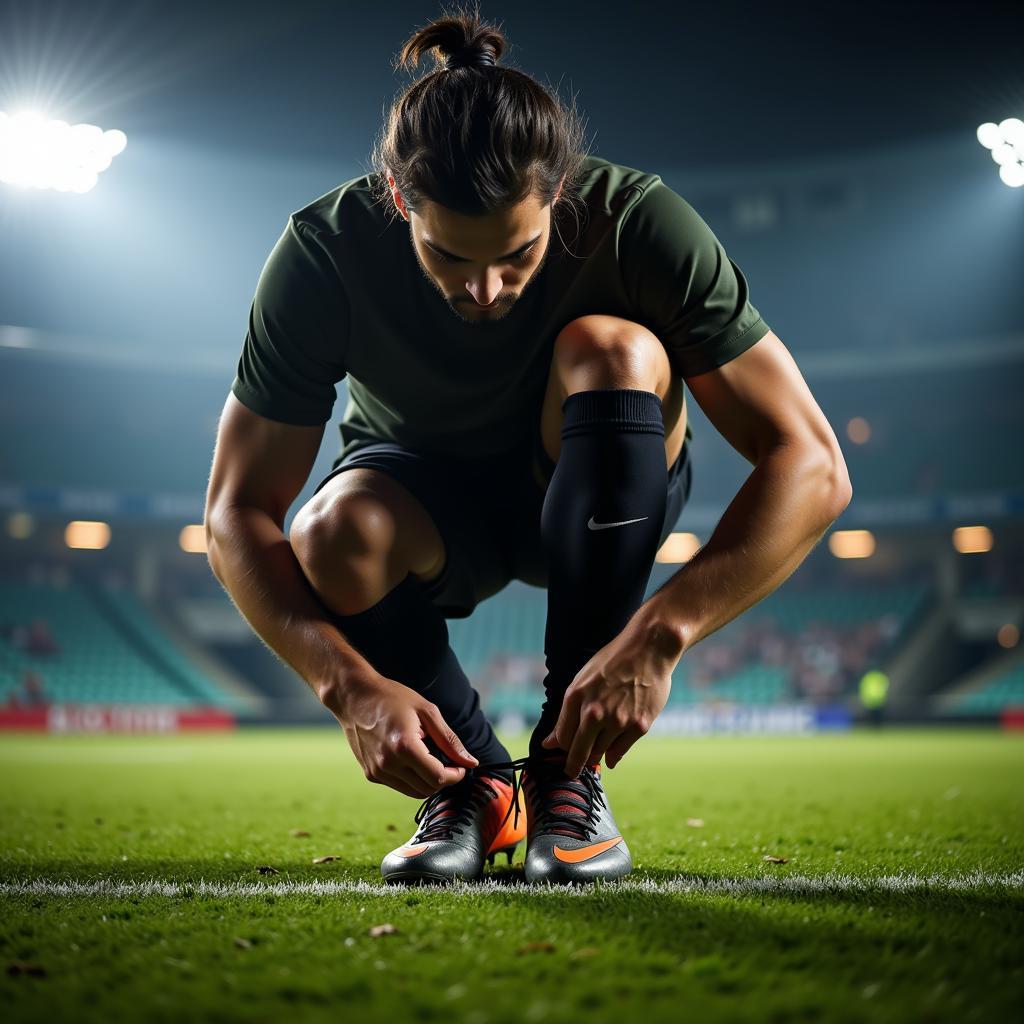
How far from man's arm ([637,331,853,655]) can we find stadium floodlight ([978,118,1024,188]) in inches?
775

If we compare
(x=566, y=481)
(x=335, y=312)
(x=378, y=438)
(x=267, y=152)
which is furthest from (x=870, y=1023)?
(x=267, y=152)

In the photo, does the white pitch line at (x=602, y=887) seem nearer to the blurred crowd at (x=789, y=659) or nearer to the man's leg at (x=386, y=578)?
the man's leg at (x=386, y=578)

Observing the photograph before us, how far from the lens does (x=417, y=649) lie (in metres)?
1.95

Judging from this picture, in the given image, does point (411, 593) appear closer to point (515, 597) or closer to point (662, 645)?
point (662, 645)

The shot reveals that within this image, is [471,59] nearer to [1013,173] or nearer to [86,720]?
[86,720]

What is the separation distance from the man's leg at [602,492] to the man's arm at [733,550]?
0.36ft

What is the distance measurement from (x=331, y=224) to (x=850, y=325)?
76.9ft

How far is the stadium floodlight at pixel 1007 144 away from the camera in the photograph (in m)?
18.4

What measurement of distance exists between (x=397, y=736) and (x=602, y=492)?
496 mm

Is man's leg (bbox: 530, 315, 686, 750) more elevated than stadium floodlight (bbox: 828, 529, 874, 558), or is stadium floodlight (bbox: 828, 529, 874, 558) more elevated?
stadium floodlight (bbox: 828, 529, 874, 558)

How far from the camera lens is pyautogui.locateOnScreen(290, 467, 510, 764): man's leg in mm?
1817

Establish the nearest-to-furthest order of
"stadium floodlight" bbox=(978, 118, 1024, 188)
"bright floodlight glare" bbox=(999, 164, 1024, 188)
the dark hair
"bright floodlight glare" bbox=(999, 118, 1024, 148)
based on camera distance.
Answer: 1. the dark hair
2. "bright floodlight glare" bbox=(999, 118, 1024, 148)
3. "stadium floodlight" bbox=(978, 118, 1024, 188)
4. "bright floodlight glare" bbox=(999, 164, 1024, 188)

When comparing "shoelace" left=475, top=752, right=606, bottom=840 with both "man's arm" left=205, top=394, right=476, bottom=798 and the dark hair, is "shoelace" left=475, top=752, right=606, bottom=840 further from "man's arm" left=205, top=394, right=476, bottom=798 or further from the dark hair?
the dark hair

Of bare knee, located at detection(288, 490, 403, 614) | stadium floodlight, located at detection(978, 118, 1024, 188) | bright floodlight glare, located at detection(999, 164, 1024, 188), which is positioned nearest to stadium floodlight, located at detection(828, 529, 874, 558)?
bright floodlight glare, located at detection(999, 164, 1024, 188)
